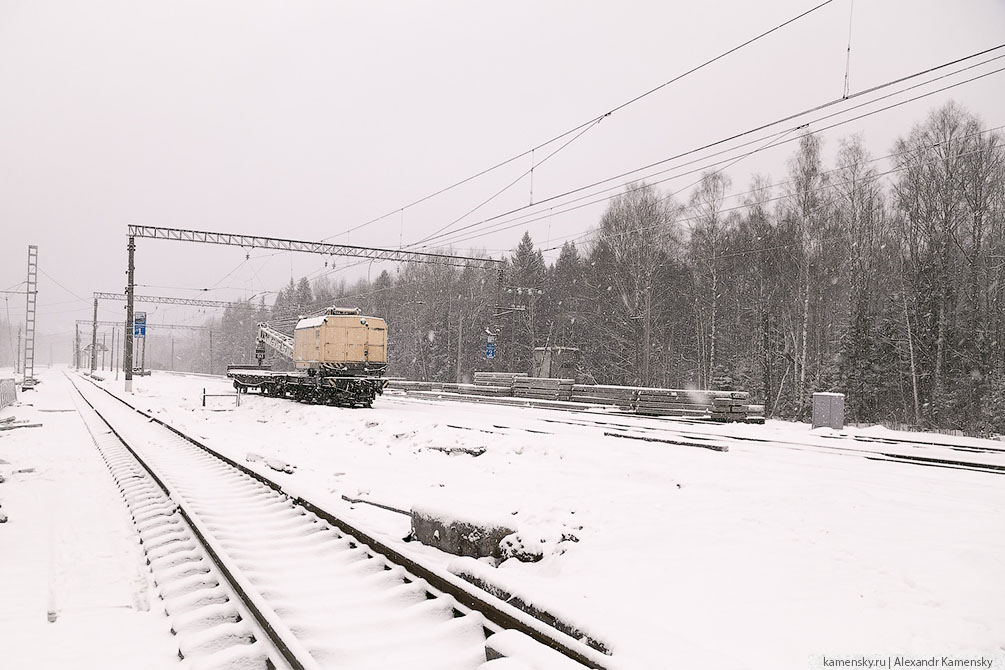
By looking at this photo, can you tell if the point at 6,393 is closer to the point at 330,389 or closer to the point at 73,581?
the point at 330,389

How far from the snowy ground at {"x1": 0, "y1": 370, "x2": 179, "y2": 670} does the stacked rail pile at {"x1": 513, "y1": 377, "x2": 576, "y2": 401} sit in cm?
1918

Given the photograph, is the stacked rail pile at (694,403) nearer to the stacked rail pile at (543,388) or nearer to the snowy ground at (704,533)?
the stacked rail pile at (543,388)

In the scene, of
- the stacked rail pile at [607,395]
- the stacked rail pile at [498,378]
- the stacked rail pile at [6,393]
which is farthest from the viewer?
the stacked rail pile at [498,378]

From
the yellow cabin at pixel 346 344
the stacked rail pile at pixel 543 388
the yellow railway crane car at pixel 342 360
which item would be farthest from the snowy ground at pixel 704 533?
the stacked rail pile at pixel 543 388

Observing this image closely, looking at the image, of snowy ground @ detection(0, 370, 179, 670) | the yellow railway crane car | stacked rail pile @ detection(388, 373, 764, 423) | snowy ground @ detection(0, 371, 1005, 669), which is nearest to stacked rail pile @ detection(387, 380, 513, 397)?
stacked rail pile @ detection(388, 373, 764, 423)

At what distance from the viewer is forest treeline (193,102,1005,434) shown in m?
24.9

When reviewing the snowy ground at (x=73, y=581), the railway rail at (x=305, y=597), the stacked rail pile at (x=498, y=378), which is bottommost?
the snowy ground at (x=73, y=581)

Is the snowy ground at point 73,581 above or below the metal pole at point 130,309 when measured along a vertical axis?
below

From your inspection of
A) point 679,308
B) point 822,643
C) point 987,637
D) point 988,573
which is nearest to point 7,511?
point 822,643

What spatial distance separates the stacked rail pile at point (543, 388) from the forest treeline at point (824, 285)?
21.7 feet

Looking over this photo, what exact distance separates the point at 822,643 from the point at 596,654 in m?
1.93

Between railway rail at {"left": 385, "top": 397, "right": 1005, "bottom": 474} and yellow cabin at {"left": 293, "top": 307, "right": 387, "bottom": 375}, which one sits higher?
yellow cabin at {"left": 293, "top": 307, "right": 387, "bottom": 375}

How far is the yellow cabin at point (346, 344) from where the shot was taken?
2542cm

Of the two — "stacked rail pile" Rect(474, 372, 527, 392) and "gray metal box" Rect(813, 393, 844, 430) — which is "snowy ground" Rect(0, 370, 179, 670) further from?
"stacked rail pile" Rect(474, 372, 527, 392)
